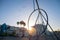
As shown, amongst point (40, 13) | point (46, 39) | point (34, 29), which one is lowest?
point (46, 39)

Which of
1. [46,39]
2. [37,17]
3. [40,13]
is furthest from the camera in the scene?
[46,39]

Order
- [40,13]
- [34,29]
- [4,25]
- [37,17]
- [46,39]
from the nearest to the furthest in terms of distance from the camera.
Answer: [40,13]
[37,17]
[34,29]
[46,39]
[4,25]

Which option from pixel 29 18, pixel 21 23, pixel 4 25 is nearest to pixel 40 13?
pixel 29 18

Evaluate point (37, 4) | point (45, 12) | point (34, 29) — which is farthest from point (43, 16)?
point (34, 29)

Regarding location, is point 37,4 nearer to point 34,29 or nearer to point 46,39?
point 34,29

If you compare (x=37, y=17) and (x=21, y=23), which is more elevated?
(x=21, y=23)

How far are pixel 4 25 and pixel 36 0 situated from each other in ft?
64.7

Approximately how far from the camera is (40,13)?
370 inches

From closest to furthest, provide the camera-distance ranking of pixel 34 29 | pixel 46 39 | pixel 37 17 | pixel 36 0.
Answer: pixel 36 0
pixel 37 17
pixel 34 29
pixel 46 39

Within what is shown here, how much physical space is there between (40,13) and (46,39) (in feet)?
25.8

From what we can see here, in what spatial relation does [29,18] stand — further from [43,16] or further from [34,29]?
[34,29]

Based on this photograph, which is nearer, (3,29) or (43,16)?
(43,16)

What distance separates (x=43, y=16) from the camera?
9.82 meters

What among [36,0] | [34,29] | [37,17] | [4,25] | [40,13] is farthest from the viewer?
[4,25]
